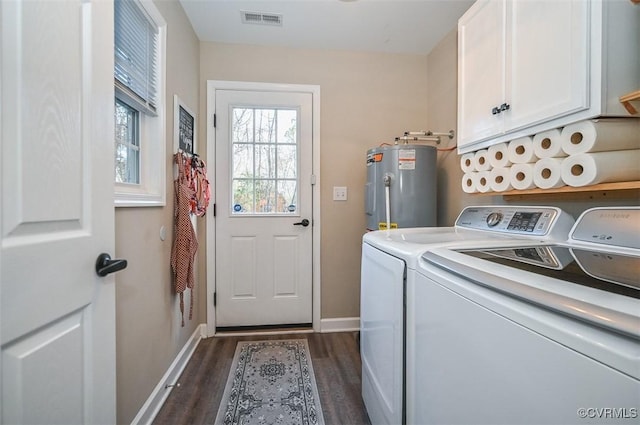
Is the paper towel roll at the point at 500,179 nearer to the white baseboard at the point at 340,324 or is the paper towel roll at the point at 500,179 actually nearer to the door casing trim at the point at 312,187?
the door casing trim at the point at 312,187

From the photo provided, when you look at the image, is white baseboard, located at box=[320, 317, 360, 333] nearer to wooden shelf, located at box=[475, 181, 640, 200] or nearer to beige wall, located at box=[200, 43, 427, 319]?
beige wall, located at box=[200, 43, 427, 319]

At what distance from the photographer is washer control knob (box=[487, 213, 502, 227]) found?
4.26ft

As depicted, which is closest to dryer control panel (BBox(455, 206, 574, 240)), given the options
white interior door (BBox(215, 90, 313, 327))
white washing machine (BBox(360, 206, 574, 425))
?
white washing machine (BBox(360, 206, 574, 425))

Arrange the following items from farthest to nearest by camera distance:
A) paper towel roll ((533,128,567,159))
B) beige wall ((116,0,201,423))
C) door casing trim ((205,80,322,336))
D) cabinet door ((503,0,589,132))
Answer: door casing trim ((205,80,322,336)) → beige wall ((116,0,201,423)) → paper towel roll ((533,128,567,159)) → cabinet door ((503,0,589,132))

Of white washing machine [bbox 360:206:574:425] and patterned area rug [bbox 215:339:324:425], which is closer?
white washing machine [bbox 360:206:574:425]

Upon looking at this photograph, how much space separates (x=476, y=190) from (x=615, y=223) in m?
0.68

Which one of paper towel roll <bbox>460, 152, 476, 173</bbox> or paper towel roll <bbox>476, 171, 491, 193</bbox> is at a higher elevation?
paper towel roll <bbox>460, 152, 476, 173</bbox>

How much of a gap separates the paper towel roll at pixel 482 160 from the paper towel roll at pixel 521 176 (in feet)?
0.55

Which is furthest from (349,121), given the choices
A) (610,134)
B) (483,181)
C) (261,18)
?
(610,134)

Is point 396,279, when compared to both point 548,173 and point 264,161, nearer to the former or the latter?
point 548,173

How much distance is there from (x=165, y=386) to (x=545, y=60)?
2437mm

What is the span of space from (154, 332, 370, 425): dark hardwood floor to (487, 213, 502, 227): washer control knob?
120 centimetres

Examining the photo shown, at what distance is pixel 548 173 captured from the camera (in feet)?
3.59

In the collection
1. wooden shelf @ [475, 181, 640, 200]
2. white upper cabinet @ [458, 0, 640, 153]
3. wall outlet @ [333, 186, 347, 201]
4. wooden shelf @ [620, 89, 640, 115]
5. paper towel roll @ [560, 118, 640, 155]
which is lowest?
wooden shelf @ [475, 181, 640, 200]
